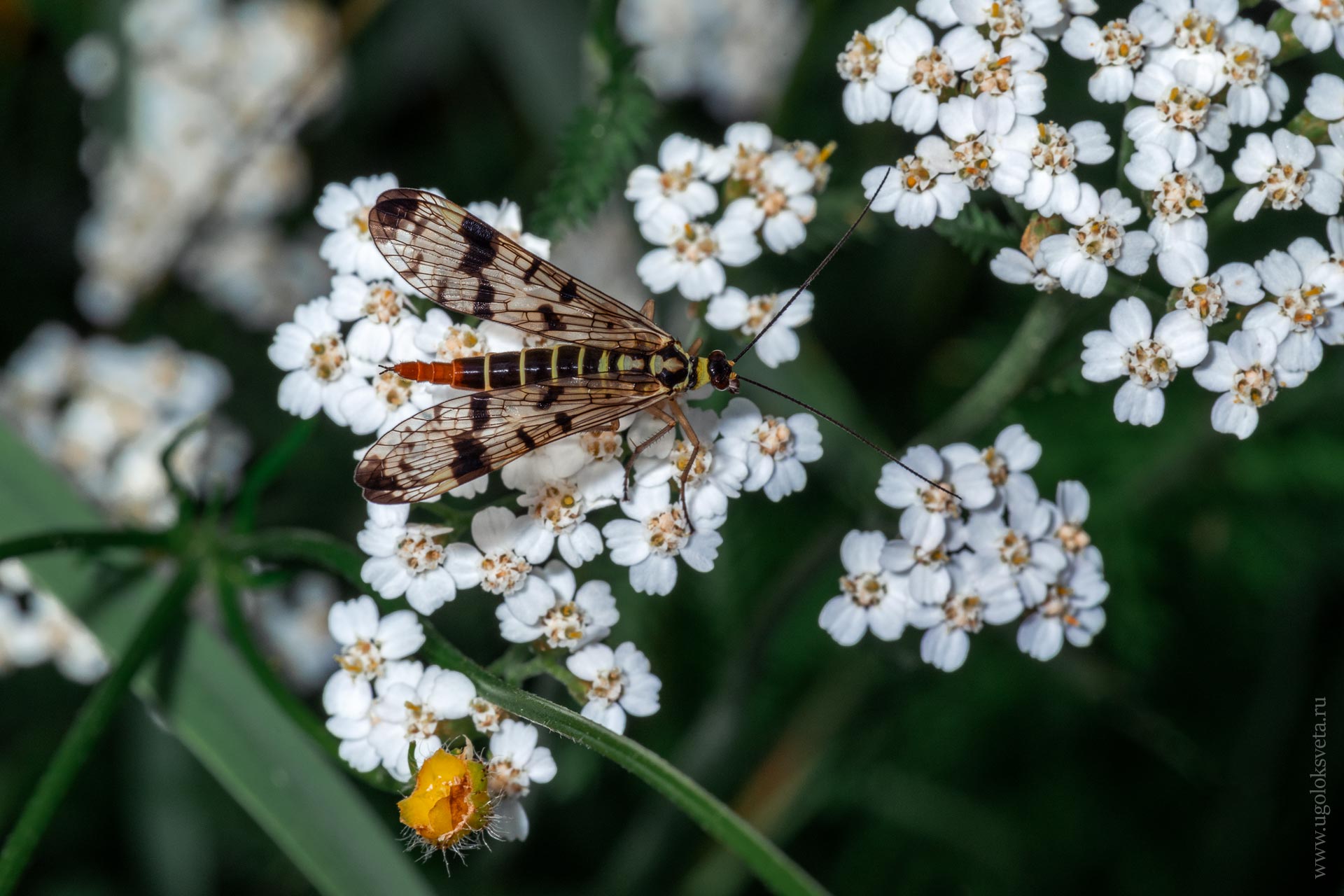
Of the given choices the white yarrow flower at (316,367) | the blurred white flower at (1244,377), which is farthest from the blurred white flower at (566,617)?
the blurred white flower at (1244,377)

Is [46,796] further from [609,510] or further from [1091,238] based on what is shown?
[1091,238]

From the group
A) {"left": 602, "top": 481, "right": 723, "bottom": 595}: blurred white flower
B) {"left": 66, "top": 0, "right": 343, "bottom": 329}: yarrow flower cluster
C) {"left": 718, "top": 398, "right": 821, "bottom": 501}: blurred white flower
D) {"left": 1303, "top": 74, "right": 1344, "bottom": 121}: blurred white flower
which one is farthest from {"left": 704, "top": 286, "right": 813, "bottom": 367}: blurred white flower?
{"left": 66, "top": 0, "right": 343, "bottom": 329}: yarrow flower cluster

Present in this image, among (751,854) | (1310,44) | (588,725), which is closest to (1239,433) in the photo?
(1310,44)

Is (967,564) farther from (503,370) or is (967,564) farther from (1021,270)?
(503,370)

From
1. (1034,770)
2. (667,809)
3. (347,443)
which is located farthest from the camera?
(1034,770)

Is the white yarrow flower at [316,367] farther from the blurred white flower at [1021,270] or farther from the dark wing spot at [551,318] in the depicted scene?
the blurred white flower at [1021,270]
